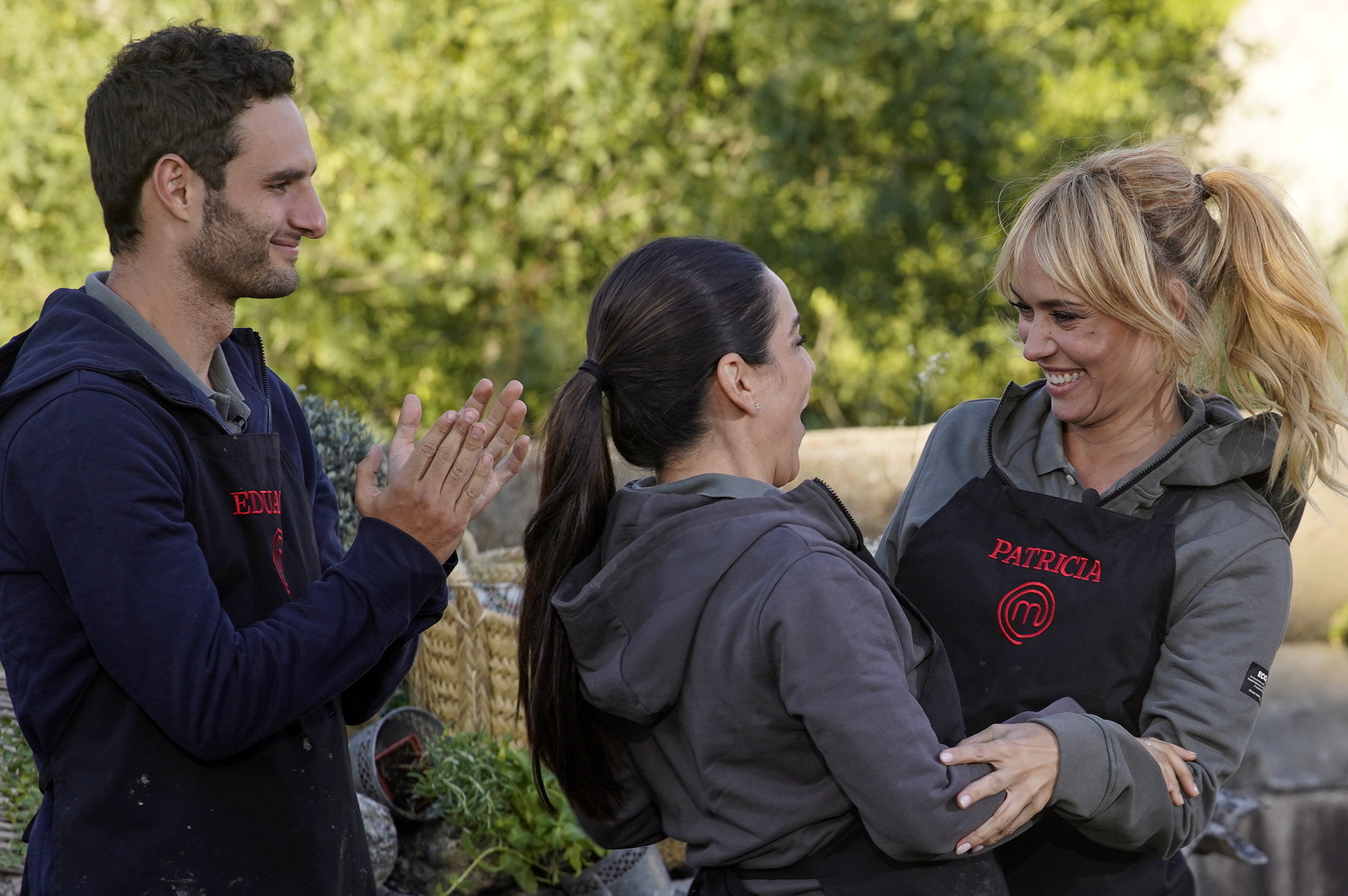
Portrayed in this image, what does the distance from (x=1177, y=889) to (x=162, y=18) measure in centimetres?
628

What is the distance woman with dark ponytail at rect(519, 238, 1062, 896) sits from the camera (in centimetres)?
156

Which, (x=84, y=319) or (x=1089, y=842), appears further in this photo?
(x=1089, y=842)

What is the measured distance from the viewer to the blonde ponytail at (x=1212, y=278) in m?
2.09

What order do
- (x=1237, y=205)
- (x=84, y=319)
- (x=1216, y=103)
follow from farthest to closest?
(x=1216, y=103) < (x=1237, y=205) < (x=84, y=319)

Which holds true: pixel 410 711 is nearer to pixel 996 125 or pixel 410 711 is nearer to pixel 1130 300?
pixel 1130 300

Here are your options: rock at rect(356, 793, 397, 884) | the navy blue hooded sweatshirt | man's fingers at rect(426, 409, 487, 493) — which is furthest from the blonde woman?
rock at rect(356, 793, 397, 884)

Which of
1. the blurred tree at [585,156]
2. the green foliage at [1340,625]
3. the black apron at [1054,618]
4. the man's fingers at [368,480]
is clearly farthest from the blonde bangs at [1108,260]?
the blurred tree at [585,156]

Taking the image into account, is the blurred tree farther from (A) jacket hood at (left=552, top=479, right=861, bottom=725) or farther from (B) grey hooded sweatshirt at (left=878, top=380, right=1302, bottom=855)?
(A) jacket hood at (left=552, top=479, right=861, bottom=725)

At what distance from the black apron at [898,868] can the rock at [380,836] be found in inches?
57.4

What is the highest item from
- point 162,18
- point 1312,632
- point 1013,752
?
point 162,18

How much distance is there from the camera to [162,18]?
21.4 feet

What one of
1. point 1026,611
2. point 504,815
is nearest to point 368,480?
point 1026,611

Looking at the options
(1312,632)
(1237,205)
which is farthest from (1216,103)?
(1237,205)

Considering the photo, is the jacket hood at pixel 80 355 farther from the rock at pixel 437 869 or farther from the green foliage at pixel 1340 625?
the green foliage at pixel 1340 625
